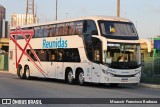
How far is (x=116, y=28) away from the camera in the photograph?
25.7m

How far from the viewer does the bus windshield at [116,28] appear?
25317 millimetres

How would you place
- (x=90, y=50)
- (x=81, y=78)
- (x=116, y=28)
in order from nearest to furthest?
1. (x=116, y=28)
2. (x=90, y=50)
3. (x=81, y=78)

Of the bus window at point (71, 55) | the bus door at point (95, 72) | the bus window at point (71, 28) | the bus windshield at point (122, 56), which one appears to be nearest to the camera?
the bus windshield at point (122, 56)

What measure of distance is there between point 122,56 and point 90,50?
196cm

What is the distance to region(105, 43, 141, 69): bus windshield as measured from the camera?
25.0 meters

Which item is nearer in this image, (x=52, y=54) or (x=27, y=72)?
(x=52, y=54)

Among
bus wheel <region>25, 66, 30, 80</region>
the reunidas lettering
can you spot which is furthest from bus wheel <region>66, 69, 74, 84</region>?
bus wheel <region>25, 66, 30, 80</region>

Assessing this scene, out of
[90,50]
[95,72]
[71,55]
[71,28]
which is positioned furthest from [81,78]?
[71,28]

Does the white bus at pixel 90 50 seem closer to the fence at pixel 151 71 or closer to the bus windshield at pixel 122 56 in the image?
the bus windshield at pixel 122 56

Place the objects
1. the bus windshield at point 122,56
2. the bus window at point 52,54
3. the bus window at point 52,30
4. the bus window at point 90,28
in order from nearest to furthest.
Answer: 1. the bus windshield at point 122,56
2. the bus window at point 90,28
3. the bus window at point 52,54
4. the bus window at point 52,30

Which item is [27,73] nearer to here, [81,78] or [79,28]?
[81,78]

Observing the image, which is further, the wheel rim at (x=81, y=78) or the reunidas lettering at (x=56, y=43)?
the reunidas lettering at (x=56, y=43)

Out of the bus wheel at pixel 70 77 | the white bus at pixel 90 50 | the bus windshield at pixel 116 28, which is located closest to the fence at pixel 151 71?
the white bus at pixel 90 50

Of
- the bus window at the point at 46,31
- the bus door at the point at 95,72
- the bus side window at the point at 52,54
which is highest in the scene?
the bus window at the point at 46,31
